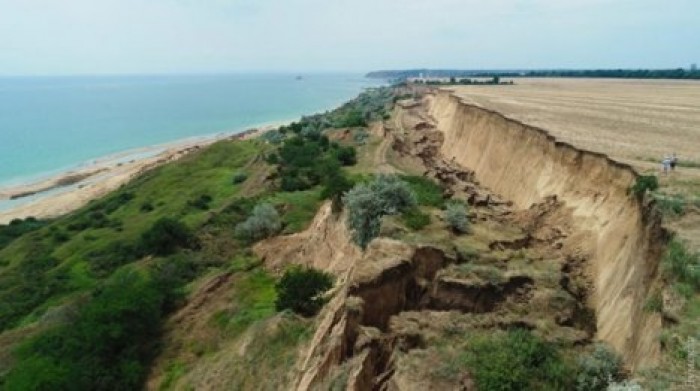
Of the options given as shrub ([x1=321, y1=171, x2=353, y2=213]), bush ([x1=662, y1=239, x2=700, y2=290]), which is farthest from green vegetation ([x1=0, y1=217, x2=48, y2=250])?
bush ([x1=662, y1=239, x2=700, y2=290])

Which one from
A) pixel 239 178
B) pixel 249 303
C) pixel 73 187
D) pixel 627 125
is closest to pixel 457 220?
pixel 249 303

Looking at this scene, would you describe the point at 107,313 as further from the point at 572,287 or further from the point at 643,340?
the point at 643,340

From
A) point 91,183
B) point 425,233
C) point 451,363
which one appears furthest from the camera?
point 91,183

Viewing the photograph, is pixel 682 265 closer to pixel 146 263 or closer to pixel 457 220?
pixel 457 220

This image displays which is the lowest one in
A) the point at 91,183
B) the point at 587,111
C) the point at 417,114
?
the point at 91,183

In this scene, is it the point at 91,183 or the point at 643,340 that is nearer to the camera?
the point at 643,340

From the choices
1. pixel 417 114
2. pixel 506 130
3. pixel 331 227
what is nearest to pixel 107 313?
pixel 331 227

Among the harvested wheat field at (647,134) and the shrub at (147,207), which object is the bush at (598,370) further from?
the shrub at (147,207)
